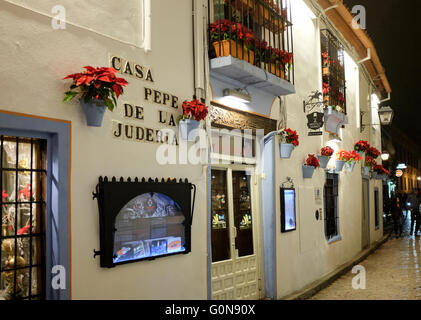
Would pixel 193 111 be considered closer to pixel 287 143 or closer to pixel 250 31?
pixel 250 31

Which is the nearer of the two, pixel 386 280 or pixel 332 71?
pixel 386 280

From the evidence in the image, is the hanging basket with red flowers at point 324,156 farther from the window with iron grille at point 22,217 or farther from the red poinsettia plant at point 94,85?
the window with iron grille at point 22,217

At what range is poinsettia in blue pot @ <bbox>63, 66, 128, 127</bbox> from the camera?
12.9 feet

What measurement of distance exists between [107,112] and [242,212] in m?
3.45

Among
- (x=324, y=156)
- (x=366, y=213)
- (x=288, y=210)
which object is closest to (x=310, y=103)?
(x=324, y=156)

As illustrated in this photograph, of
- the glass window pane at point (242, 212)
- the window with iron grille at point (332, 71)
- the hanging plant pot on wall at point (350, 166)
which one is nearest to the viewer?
the glass window pane at point (242, 212)

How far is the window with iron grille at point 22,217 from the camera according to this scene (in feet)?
12.1

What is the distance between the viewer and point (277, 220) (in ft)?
25.5

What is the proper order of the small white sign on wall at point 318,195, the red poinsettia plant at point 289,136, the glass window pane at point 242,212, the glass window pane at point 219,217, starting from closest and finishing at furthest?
the glass window pane at point 219,217
the glass window pane at point 242,212
the red poinsettia plant at point 289,136
the small white sign on wall at point 318,195

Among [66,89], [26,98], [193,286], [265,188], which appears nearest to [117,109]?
[66,89]

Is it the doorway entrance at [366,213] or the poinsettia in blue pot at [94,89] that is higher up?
the poinsettia in blue pot at [94,89]

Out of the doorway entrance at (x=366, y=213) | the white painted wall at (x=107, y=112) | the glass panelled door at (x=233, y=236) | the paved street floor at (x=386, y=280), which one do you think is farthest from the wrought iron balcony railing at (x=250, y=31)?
the doorway entrance at (x=366, y=213)

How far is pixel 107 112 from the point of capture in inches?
176

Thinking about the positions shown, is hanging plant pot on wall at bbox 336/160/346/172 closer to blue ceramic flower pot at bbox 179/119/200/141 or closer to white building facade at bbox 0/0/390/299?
white building facade at bbox 0/0/390/299
